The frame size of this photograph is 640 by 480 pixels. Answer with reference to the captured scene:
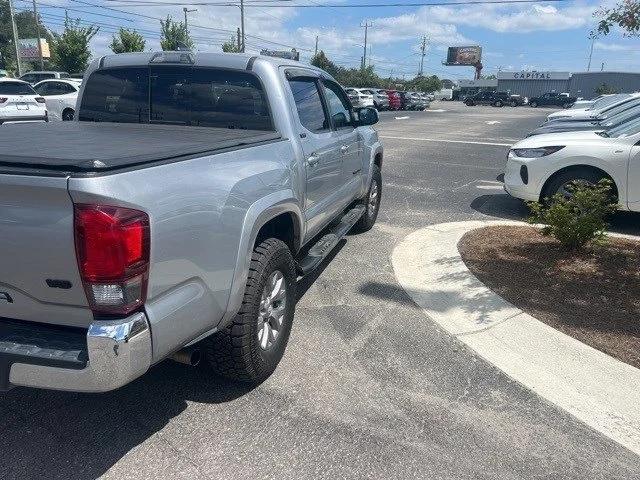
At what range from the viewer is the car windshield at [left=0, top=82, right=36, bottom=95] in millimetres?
15015

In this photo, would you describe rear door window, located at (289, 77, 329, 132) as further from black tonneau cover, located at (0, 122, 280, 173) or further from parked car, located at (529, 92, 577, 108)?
parked car, located at (529, 92, 577, 108)

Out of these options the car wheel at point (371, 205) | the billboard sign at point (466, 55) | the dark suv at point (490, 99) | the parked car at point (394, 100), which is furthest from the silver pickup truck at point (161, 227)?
the billboard sign at point (466, 55)

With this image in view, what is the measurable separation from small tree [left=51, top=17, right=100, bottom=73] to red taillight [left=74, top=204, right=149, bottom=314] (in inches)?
1400

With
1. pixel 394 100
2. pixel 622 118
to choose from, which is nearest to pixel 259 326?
pixel 622 118

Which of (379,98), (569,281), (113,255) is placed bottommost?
(569,281)

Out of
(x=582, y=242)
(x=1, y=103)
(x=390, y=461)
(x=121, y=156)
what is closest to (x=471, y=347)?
(x=390, y=461)

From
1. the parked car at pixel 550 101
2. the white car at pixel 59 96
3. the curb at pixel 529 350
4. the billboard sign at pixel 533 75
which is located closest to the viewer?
the curb at pixel 529 350

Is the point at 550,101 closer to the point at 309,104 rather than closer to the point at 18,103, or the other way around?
the point at 18,103

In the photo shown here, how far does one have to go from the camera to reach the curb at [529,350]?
3104mm

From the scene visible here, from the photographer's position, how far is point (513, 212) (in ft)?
25.7

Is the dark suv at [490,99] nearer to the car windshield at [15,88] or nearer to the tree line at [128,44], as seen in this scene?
the tree line at [128,44]

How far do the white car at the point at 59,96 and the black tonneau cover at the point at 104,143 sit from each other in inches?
601

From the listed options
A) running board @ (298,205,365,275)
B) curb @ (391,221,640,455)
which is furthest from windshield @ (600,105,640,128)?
running board @ (298,205,365,275)

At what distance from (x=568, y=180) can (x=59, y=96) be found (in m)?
16.7
